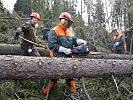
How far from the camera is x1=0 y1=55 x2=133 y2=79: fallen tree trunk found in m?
3.30

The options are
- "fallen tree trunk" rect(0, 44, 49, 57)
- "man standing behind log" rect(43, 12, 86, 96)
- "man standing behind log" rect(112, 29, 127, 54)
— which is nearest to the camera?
"man standing behind log" rect(43, 12, 86, 96)

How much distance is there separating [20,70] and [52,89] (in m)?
1.45

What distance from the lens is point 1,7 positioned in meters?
9.05

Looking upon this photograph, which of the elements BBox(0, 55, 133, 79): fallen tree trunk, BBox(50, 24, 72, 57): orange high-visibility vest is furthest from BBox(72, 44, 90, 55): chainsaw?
BBox(50, 24, 72, 57): orange high-visibility vest

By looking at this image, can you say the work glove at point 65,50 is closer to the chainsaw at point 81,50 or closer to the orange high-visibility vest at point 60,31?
the chainsaw at point 81,50

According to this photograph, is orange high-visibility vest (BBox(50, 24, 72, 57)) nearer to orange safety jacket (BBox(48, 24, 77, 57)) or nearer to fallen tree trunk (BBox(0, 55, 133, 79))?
orange safety jacket (BBox(48, 24, 77, 57))

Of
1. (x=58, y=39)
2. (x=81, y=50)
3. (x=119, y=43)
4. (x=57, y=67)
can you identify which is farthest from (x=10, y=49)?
(x=119, y=43)

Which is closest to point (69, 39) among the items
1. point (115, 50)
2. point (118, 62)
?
point (118, 62)

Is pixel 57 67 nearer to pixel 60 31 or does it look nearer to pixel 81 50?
pixel 81 50

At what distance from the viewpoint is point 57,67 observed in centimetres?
359

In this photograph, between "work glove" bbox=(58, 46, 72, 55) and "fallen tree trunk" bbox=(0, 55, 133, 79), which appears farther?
"work glove" bbox=(58, 46, 72, 55)

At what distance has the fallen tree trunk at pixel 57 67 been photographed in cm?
330

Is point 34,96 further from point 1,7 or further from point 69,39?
point 1,7

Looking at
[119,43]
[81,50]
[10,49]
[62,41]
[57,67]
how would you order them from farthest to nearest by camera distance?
[119,43], [10,49], [62,41], [81,50], [57,67]
